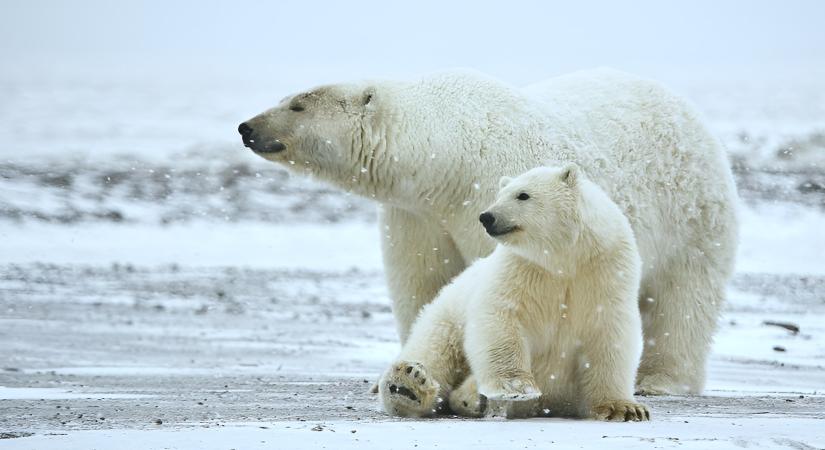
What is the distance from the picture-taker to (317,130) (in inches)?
296

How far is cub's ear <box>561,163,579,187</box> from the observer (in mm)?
5359

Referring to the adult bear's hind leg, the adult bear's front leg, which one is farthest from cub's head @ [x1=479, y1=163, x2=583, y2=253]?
the adult bear's hind leg

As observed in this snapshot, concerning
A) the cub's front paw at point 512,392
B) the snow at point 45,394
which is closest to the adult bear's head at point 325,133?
the snow at point 45,394

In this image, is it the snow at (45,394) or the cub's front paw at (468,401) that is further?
the snow at (45,394)

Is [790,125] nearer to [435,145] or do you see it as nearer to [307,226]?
[307,226]

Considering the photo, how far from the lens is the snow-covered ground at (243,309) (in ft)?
15.2

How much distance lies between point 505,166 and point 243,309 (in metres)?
6.30

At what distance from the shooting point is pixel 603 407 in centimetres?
517

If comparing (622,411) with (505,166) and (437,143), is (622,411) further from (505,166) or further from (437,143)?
(437,143)

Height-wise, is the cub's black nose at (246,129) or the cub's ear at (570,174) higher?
the cub's black nose at (246,129)

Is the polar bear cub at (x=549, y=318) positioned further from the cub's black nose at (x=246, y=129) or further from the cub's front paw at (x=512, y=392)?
the cub's black nose at (x=246, y=129)

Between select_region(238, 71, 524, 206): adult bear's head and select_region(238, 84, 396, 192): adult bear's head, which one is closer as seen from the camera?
select_region(238, 71, 524, 206): adult bear's head

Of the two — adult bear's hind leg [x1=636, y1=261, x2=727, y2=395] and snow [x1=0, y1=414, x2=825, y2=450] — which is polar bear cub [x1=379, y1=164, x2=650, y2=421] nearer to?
snow [x1=0, y1=414, x2=825, y2=450]

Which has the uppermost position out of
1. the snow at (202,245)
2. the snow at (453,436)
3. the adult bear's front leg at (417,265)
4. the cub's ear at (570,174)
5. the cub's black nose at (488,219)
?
the cub's ear at (570,174)
